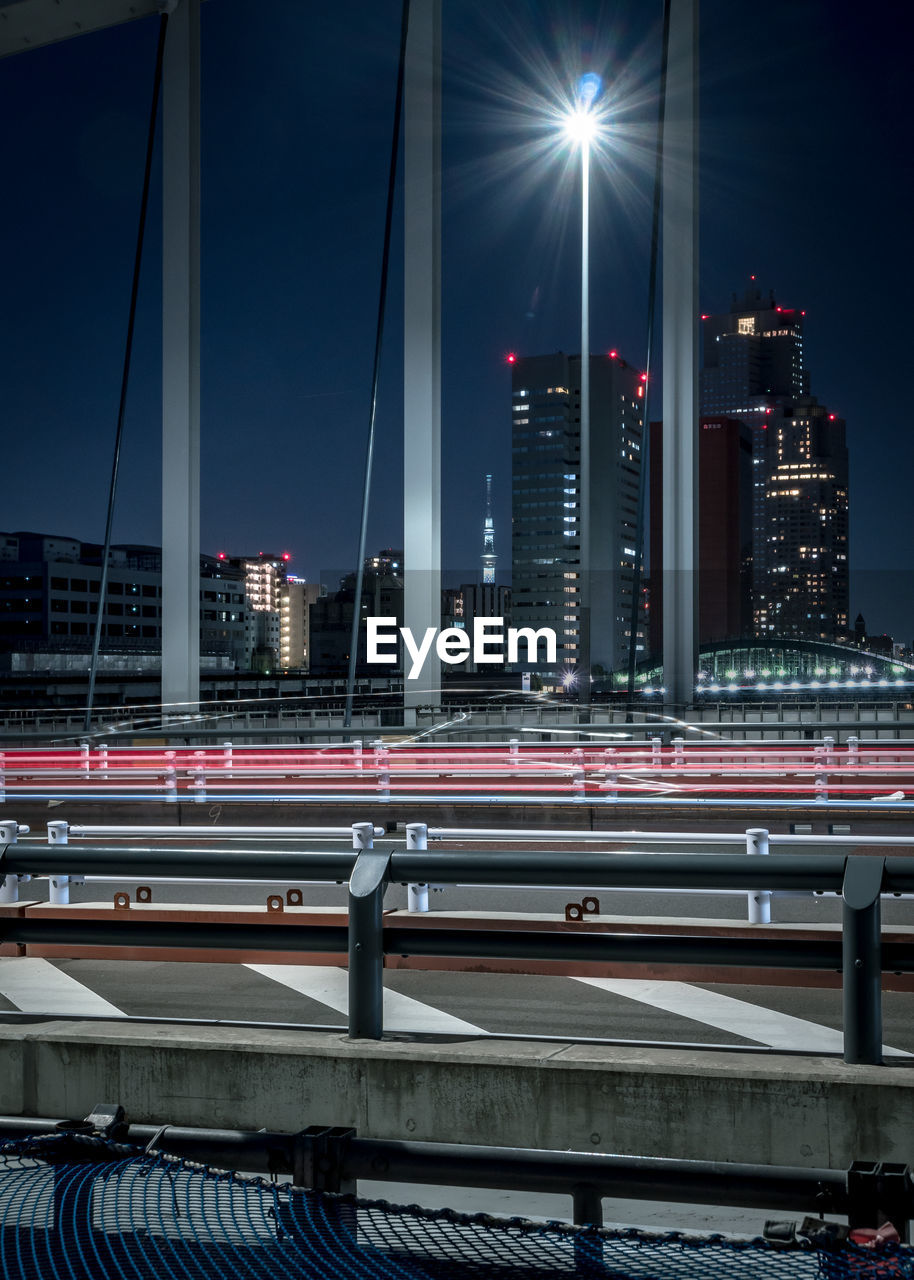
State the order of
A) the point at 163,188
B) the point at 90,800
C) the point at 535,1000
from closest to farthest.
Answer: the point at 535,1000
the point at 90,800
the point at 163,188

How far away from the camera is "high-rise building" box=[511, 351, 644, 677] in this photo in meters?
28.2

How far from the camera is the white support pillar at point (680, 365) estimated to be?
26.2 metres

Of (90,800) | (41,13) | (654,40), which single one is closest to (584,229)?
(654,40)

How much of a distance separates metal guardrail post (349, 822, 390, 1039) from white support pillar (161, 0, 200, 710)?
2475 centimetres

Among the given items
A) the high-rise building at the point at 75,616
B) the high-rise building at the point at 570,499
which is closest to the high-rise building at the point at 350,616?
the high-rise building at the point at 570,499

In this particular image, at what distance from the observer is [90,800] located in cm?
1812

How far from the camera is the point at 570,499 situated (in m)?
46.8

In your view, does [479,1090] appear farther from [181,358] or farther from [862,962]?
[181,358]

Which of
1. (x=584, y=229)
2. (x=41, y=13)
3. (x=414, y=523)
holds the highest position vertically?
(x=41, y=13)

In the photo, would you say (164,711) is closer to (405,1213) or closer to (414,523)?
(414,523)

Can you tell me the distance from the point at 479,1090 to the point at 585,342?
2360cm

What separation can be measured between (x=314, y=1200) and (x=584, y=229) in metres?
25.9

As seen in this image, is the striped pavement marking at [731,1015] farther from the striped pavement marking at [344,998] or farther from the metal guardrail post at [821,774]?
the metal guardrail post at [821,774]

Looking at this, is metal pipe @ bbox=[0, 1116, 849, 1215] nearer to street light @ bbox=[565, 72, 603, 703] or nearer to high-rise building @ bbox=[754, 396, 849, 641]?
street light @ bbox=[565, 72, 603, 703]
